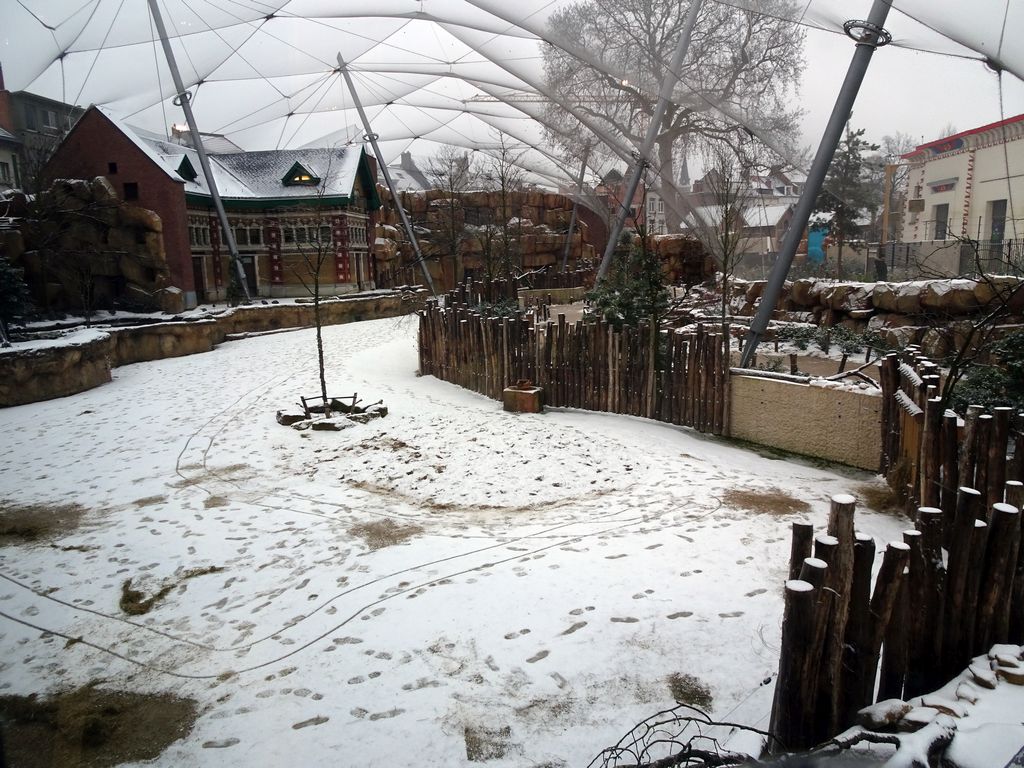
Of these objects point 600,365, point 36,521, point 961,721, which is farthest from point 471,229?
point 961,721

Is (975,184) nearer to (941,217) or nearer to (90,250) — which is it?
(941,217)

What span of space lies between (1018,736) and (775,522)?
3.37 m

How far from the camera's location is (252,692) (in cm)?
338

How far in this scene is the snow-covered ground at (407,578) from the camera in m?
3.13

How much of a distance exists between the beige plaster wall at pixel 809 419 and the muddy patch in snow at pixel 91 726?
6506mm

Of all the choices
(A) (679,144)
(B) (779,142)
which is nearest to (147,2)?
(A) (679,144)

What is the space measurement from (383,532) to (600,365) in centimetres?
440

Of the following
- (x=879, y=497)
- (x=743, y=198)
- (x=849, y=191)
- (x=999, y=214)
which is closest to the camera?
(x=879, y=497)

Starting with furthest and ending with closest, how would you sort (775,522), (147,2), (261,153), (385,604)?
(261,153) → (147,2) → (775,522) → (385,604)

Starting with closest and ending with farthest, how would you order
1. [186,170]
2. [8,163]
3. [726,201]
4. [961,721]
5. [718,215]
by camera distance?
[961,721], [726,201], [718,215], [8,163], [186,170]

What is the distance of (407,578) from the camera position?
179 inches

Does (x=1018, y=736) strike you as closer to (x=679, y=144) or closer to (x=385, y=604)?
(x=385, y=604)

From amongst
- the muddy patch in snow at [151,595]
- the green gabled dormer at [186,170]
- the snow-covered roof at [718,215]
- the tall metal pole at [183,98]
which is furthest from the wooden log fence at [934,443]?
the green gabled dormer at [186,170]

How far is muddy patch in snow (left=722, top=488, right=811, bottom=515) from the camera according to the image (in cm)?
555
